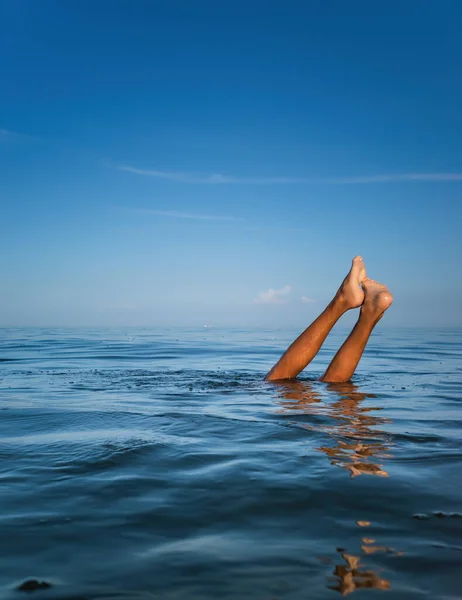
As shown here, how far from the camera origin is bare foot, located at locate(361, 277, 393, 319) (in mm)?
6820

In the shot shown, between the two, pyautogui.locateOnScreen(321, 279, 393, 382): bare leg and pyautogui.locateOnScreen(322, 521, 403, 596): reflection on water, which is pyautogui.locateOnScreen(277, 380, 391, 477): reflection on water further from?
pyautogui.locateOnScreen(322, 521, 403, 596): reflection on water

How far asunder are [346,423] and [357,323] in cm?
227

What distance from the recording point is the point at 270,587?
204 centimetres

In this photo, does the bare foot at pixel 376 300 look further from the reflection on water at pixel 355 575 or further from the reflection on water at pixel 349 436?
the reflection on water at pixel 355 575

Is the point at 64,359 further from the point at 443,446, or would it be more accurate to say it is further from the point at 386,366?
the point at 443,446

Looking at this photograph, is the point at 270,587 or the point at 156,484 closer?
the point at 270,587

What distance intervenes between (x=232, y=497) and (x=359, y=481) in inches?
32.0

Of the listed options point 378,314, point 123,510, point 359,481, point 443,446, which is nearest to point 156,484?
point 123,510

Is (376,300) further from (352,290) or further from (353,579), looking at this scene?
(353,579)

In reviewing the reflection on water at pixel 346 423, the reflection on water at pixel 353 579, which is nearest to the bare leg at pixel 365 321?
the reflection on water at pixel 346 423

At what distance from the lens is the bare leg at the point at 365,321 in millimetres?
6858

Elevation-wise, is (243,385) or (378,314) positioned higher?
(378,314)

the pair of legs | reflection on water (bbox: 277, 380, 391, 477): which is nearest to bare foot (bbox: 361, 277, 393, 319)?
the pair of legs

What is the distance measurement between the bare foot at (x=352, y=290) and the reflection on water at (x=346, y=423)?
3.98ft
